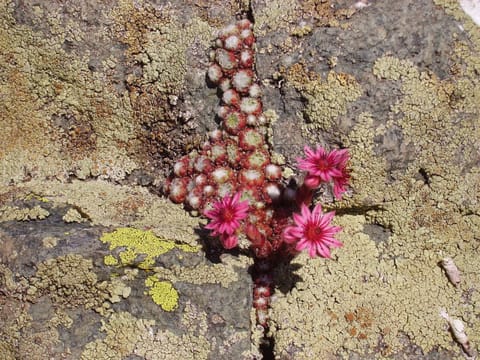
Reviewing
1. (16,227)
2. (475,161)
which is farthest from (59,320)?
(475,161)

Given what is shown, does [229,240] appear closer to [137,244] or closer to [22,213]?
[137,244]

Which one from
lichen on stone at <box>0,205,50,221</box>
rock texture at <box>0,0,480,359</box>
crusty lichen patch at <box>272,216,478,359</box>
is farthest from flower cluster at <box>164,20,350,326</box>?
lichen on stone at <box>0,205,50,221</box>

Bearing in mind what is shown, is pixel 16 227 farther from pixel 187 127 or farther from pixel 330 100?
pixel 330 100

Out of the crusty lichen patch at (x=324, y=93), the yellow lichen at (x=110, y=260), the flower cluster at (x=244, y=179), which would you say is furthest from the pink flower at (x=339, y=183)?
the yellow lichen at (x=110, y=260)

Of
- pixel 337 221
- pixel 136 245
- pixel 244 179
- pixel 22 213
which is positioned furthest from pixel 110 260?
pixel 337 221

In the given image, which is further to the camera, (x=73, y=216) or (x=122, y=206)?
(x=122, y=206)

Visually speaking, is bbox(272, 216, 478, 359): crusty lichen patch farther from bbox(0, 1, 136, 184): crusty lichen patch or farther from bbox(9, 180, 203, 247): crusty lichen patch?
bbox(0, 1, 136, 184): crusty lichen patch

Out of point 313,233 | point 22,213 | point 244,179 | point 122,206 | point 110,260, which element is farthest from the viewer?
point 122,206
